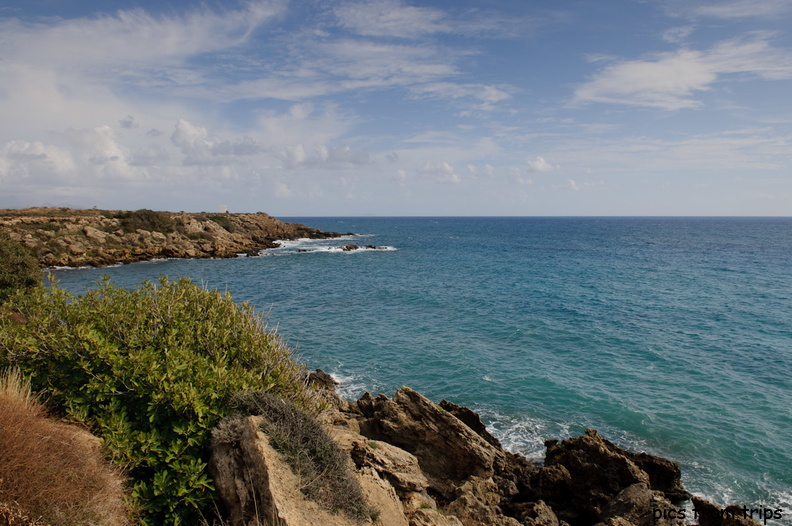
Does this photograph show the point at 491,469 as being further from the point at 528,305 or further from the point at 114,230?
the point at 114,230

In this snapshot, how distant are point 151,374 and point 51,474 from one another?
88.2 inches

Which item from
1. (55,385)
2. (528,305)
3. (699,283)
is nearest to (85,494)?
(55,385)

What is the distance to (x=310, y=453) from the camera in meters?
8.38

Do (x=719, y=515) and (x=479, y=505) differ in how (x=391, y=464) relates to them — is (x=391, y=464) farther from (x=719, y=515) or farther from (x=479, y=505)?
(x=719, y=515)

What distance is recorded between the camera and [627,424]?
18.9 m

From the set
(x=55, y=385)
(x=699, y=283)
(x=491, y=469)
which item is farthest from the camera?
(x=699, y=283)

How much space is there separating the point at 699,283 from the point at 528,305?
23991 mm

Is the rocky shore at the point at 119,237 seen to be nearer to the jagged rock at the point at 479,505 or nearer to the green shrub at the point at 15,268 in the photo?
the green shrub at the point at 15,268

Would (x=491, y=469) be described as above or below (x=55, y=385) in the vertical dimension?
below

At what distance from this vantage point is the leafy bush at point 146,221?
77750mm

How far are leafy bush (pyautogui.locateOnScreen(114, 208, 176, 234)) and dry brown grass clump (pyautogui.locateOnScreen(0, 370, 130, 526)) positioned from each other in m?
78.2

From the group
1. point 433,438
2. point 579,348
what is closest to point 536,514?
point 433,438

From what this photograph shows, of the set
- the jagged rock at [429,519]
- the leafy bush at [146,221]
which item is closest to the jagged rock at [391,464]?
the jagged rock at [429,519]

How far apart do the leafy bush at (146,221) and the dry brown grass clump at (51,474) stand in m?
78.2
